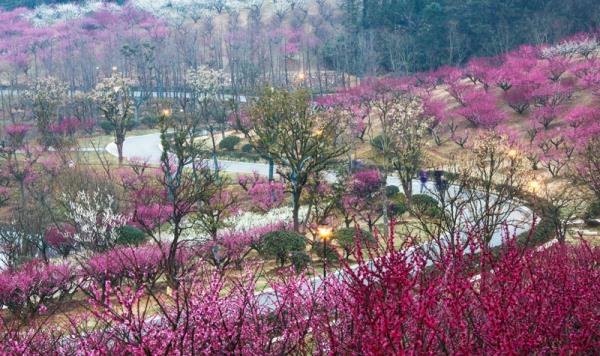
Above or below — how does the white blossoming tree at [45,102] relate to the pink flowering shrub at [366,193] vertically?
above

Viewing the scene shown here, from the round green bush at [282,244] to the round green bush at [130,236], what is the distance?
7.25 meters

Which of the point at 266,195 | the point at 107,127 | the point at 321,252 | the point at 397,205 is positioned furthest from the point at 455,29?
the point at 321,252

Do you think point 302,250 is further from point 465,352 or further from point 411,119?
point 411,119

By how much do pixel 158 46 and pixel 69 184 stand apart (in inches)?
2135

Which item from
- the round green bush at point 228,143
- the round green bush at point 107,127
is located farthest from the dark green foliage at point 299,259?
the round green bush at point 107,127

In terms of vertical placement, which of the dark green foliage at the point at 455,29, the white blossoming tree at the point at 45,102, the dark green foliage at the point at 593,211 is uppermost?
the dark green foliage at the point at 455,29

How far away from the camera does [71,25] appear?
334ft

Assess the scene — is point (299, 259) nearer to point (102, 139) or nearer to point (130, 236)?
point (130, 236)

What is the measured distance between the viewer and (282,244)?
2233cm

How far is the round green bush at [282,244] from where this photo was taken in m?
22.3

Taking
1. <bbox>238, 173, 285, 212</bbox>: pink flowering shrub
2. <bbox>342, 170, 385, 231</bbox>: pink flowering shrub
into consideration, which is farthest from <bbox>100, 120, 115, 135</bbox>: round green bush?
<bbox>342, 170, 385, 231</bbox>: pink flowering shrub

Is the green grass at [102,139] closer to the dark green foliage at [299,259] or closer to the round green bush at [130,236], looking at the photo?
the round green bush at [130,236]

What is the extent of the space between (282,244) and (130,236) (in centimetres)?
844

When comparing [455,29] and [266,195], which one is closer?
[266,195]
